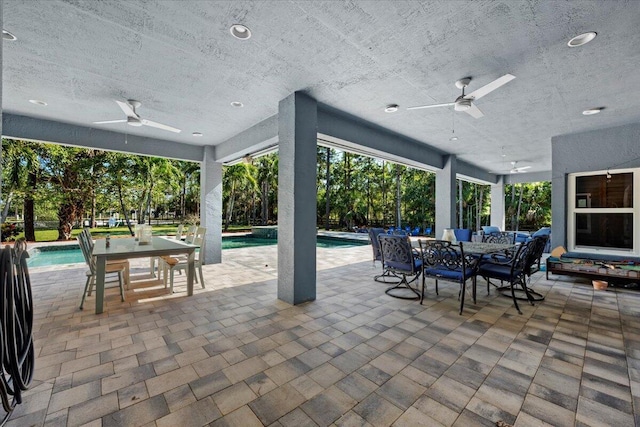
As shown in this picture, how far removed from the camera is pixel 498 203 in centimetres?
1062

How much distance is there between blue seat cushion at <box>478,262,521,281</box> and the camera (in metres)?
3.37

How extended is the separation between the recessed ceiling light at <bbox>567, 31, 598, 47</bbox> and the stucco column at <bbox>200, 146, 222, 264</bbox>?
19.6 feet

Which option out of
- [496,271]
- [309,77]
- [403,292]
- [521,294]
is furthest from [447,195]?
[309,77]

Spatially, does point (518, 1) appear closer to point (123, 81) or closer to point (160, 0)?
point (160, 0)

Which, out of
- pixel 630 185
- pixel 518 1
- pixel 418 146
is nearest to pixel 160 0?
pixel 518 1

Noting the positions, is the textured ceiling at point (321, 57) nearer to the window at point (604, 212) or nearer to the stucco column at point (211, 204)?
the window at point (604, 212)

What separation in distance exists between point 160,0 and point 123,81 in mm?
1637

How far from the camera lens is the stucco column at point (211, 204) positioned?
605cm

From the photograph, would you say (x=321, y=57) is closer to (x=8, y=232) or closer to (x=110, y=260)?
(x=110, y=260)

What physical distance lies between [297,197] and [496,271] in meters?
2.66

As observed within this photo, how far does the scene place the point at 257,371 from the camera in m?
2.04

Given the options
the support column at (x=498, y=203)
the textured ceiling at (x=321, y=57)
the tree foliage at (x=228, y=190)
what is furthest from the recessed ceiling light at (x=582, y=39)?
the support column at (x=498, y=203)

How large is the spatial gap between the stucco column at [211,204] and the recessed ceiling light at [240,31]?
4.22 m

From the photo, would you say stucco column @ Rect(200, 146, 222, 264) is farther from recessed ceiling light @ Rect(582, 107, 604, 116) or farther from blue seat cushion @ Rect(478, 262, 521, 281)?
recessed ceiling light @ Rect(582, 107, 604, 116)
